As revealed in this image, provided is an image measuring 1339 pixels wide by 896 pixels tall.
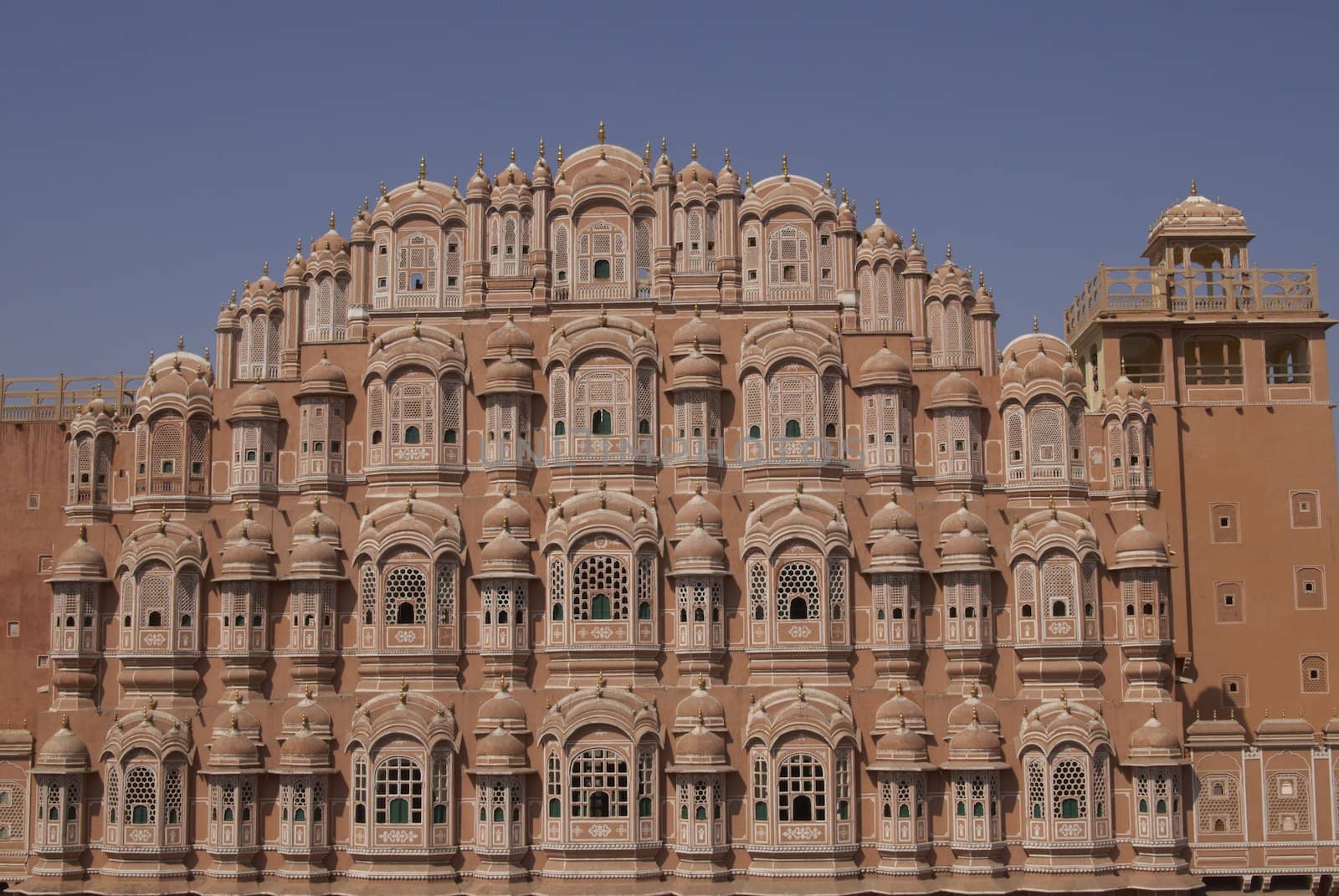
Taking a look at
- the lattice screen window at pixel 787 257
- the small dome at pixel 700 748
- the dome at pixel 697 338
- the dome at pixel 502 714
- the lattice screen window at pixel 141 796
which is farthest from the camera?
the lattice screen window at pixel 787 257

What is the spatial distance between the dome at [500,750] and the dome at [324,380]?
409 inches

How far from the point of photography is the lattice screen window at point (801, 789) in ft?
142

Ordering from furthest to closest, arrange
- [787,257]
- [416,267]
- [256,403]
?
[416,267] < [787,257] < [256,403]

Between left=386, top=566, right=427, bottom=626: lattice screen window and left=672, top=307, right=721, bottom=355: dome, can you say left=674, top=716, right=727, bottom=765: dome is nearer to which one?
left=386, top=566, right=427, bottom=626: lattice screen window

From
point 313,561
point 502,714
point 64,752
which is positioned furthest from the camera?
point 313,561

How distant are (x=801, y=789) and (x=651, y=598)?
247 inches

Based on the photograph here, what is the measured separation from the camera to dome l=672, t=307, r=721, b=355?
45.8 metres

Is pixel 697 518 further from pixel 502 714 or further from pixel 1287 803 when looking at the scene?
pixel 1287 803

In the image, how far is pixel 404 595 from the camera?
44.8 m

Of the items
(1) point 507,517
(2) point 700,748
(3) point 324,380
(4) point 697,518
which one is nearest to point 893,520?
(4) point 697,518

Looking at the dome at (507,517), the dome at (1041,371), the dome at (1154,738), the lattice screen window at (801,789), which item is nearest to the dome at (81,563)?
the dome at (507,517)

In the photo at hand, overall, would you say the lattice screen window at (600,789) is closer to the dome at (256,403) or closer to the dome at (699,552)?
the dome at (699,552)

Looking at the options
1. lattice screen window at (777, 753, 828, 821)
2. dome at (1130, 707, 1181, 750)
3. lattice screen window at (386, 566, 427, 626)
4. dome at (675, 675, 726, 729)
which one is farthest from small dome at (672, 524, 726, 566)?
dome at (1130, 707, 1181, 750)

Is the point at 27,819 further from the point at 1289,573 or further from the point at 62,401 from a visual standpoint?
the point at 1289,573
